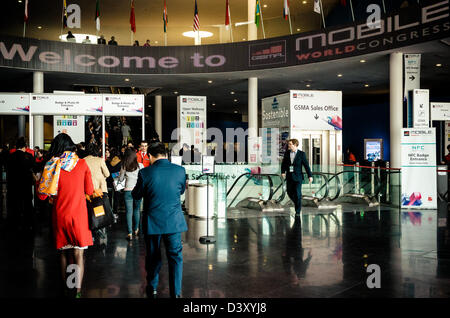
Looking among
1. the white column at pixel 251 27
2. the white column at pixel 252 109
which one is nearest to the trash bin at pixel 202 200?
the white column at pixel 252 109

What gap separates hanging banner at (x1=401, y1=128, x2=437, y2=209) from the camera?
11109mm

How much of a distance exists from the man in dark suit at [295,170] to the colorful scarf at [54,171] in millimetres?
6193

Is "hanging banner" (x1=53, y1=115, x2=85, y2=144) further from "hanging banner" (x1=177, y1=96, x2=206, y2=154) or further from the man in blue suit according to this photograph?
the man in blue suit

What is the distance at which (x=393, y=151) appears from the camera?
1538 centimetres

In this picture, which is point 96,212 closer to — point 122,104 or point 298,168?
point 298,168

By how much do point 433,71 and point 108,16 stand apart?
634 inches

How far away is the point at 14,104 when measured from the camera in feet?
38.5

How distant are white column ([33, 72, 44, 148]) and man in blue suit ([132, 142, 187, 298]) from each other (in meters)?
15.5

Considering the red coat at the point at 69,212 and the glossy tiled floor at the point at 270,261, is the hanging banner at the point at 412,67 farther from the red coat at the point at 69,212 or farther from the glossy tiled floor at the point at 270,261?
the red coat at the point at 69,212

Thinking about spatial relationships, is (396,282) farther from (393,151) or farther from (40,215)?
(393,151)

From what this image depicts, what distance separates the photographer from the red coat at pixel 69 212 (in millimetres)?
4648

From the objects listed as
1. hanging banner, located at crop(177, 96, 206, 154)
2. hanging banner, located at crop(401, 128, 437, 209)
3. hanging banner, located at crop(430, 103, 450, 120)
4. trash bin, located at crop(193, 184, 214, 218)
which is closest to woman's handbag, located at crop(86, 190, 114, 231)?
trash bin, located at crop(193, 184, 214, 218)
